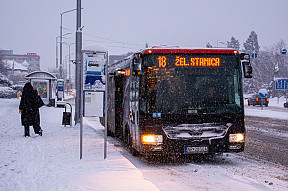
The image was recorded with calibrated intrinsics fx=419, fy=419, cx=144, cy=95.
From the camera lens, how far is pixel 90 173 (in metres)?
7.79

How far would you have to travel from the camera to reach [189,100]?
31.0ft

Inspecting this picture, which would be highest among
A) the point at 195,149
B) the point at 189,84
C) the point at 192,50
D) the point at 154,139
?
the point at 192,50

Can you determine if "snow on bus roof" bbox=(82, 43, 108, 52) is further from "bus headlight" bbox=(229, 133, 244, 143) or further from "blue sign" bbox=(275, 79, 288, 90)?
"blue sign" bbox=(275, 79, 288, 90)

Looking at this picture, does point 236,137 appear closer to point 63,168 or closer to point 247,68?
point 247,68

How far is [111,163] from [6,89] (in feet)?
179

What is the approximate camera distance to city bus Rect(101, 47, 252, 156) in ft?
30.6

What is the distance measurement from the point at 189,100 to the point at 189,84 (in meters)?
0.37

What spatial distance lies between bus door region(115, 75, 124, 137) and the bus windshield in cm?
346

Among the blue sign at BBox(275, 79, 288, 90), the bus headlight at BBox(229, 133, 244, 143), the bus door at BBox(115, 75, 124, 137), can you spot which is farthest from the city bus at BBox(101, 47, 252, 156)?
the blue sign at BBox(275, 79, 288, 90)

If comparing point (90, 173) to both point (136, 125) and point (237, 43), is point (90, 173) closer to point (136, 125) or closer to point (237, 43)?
point (136, 125)

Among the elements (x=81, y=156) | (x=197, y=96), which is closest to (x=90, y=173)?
(x=81, y=156)

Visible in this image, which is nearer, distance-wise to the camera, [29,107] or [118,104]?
[118,104]

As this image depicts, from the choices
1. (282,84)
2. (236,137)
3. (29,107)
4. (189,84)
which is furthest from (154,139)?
(282,84)

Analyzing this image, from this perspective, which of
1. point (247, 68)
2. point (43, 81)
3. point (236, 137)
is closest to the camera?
point (236, 137)
